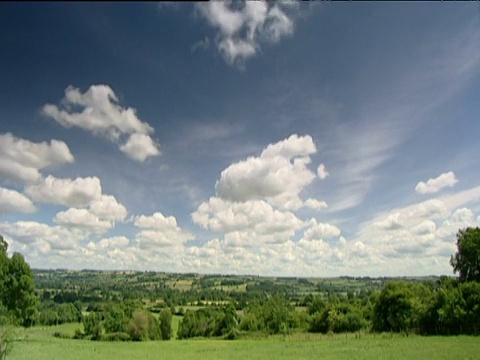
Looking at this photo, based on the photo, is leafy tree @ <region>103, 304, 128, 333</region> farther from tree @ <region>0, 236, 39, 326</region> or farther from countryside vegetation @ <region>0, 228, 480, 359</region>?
tree @ <region>0, 236, 39, 326</region>

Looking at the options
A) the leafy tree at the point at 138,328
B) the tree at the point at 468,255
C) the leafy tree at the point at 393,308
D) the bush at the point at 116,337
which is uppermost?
the tree at the point at 468,255

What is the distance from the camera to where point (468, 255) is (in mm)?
61344

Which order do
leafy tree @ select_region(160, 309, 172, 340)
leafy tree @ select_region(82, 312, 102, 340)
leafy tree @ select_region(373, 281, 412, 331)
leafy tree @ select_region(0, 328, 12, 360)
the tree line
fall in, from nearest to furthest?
1. leafy tree @ select_region(0, 328, 12, 360)
2. the tree line
3. leafy tree @ select_region(373, 281, 412, 331)
4. leafy tree @ select_region(82, 312, 102, 340)
5. leafy tree @ select_region(160, 309, 172, 340)

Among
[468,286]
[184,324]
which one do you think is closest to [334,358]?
[468,286]

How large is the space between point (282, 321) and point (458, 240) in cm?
4180

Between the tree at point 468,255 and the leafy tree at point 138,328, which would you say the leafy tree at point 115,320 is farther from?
the tree at point 468,255

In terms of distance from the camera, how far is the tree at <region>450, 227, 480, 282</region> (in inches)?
2384

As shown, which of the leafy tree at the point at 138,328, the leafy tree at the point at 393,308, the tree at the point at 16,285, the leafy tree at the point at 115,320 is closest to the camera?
the tree at the point at 16,285

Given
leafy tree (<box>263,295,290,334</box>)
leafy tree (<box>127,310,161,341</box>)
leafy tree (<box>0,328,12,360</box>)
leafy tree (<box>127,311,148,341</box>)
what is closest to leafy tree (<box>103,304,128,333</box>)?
leafy tree (<box>127,310,161,341</box>)

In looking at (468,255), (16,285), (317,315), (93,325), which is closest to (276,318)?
(317,315)

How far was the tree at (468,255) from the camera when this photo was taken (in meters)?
60.6

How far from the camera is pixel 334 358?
126ft

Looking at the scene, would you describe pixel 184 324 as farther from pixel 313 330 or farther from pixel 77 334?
pixel 313 330

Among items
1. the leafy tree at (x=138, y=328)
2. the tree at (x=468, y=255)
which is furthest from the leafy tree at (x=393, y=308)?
the leafy tree at (x=138, y=328)
